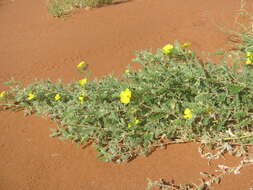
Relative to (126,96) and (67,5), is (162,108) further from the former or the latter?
(67,5)

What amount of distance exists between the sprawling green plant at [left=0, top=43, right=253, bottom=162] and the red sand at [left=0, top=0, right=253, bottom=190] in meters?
0.12

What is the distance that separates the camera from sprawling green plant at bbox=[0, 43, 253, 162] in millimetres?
2170

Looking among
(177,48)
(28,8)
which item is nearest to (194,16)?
(177,48)

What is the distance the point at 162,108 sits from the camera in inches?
88.5

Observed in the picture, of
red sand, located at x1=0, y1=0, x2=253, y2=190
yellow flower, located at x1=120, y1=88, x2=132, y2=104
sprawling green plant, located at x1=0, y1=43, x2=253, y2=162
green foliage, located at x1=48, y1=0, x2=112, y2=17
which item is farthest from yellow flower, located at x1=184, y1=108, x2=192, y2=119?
green foliage, located at x1=48, y1=0, x2=112, y2=17

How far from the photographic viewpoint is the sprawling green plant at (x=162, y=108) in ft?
7.12

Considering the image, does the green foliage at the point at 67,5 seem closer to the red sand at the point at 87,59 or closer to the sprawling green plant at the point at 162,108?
the red sand at the point at 87,59

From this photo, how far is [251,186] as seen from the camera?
6.37 feet

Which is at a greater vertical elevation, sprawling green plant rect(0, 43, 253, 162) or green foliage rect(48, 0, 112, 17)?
green foliage rect(48, 0, 112, 17)

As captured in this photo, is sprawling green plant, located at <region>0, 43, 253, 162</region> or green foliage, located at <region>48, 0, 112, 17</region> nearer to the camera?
sprawling green plant, located at <region>0, 43, 253, 162</region>

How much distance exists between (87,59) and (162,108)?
5.79 ft

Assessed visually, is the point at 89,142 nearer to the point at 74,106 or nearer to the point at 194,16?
the point at 74,106

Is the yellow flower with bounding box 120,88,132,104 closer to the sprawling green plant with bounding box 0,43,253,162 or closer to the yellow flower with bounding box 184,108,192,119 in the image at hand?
the sprawling green plant with bounding box 0,43,253,162

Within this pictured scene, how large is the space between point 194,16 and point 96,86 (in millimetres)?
2334
